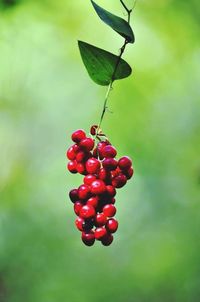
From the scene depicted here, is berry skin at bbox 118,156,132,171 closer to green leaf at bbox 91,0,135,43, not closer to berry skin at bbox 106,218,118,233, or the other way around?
berry skin at bbox 106,218,118,233

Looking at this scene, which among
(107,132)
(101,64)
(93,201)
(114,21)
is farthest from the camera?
(107,132)

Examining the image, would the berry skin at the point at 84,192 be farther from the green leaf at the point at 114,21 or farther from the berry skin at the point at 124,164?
the green leaf at the point at 114,21

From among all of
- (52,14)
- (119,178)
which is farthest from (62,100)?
(119,178)

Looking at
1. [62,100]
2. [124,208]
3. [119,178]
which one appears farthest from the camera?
[62,100]

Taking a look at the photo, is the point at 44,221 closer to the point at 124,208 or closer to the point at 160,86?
the point at 124,208

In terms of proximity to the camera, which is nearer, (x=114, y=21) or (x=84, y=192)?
(x=114, y=21)

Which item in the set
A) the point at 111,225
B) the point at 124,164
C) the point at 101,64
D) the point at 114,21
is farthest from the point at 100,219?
the point at 114,21

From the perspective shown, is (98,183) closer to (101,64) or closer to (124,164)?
(124,164)

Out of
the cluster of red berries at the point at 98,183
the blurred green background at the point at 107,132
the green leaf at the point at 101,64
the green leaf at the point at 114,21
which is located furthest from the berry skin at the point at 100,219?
the blurred green background at the point at 107,132
